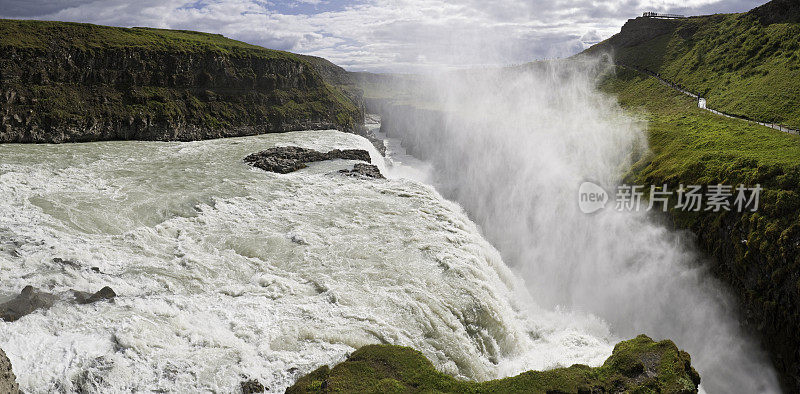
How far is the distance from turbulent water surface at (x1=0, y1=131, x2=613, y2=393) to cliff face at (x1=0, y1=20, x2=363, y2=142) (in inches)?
708

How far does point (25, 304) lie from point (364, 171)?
2513 cm

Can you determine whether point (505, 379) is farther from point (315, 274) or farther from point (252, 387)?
point (315, 274)

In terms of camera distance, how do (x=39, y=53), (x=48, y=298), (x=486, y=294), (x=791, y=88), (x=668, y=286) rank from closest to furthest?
(x=48, y=298), (x=486, y=294), (x=668, y=286), (x=791, y=88), (x=39, y=53)

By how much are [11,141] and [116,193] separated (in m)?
24.2

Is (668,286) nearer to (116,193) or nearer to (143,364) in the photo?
(143,364)

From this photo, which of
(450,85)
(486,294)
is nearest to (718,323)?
(486,294)

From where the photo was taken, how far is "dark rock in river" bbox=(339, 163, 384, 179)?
35.6m

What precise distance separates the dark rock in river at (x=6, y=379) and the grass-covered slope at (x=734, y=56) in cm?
4229

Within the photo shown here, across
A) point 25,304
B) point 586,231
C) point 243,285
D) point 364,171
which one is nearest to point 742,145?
point 586,231

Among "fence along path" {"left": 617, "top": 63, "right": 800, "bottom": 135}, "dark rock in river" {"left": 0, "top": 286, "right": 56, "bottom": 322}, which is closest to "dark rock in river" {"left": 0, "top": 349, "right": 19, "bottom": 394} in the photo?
"dark rock in river" {"left": 0, "top": 286, "right": 56, "bottom": 322}

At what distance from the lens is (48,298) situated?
14.0 meters

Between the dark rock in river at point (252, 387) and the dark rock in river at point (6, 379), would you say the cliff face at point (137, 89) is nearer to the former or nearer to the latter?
the dark rock in river at point (6, 379)

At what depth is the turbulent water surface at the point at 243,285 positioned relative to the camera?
40.3 feet

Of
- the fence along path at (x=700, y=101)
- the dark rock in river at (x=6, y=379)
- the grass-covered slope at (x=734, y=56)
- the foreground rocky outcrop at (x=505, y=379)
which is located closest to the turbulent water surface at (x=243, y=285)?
the dark rock in river at (x=6, y=379)
